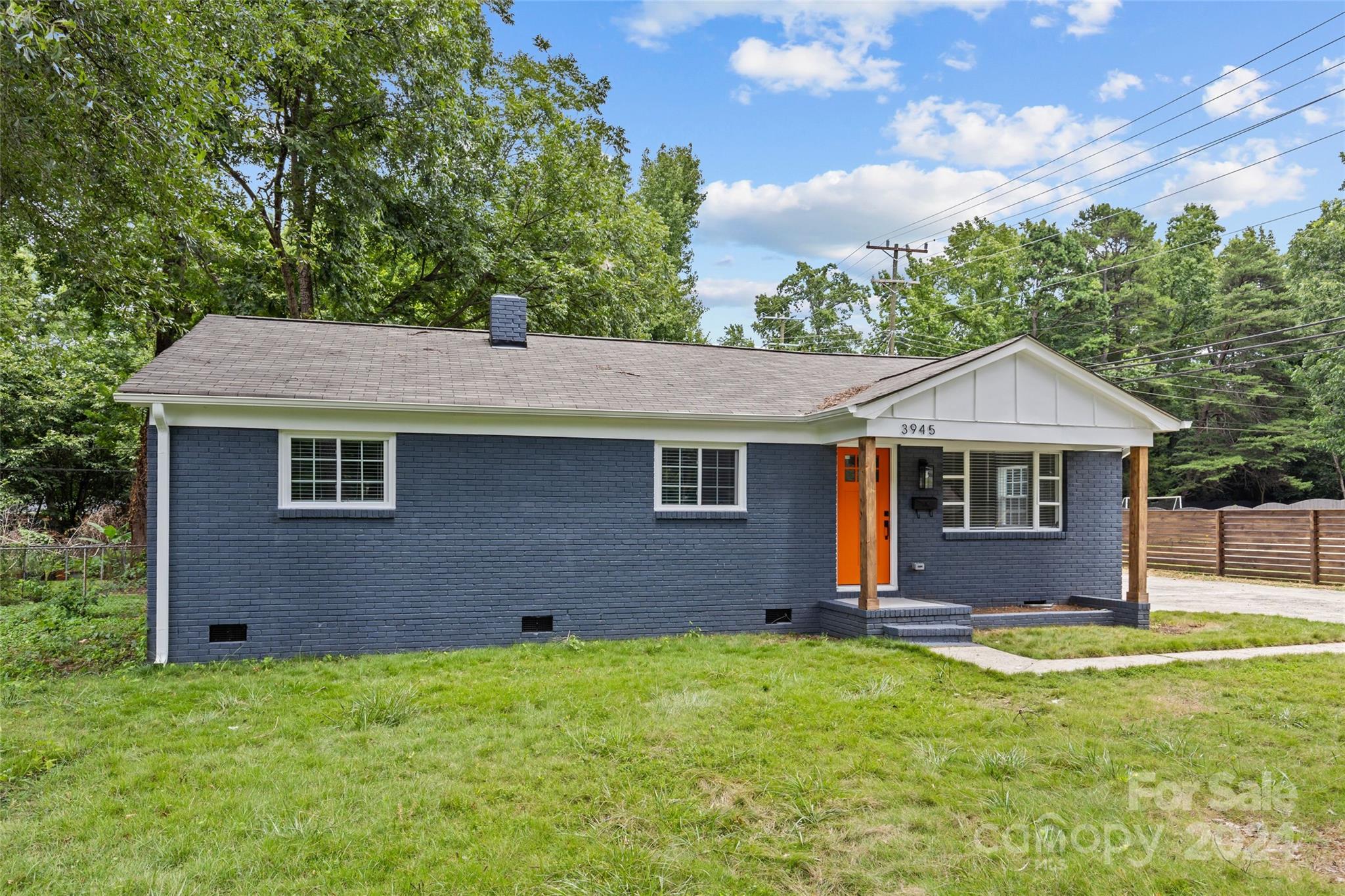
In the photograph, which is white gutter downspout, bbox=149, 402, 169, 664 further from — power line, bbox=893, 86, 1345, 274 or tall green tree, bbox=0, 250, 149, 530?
power line, bbox=893, 86, 1345, 274

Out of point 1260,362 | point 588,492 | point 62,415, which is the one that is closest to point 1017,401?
point 588,492

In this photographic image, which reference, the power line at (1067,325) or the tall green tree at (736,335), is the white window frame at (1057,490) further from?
the tall green tree at (736,335)

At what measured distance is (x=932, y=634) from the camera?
8.90 m

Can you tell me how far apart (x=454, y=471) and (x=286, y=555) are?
6.22 ft

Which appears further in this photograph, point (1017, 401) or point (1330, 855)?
point (1017, 401)

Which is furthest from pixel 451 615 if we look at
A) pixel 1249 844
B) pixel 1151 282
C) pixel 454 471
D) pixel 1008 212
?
pixel 1151 282

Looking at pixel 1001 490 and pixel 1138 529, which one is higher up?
pixel 1001 490

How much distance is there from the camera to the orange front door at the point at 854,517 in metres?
10.5

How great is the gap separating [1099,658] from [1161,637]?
1.53 metres

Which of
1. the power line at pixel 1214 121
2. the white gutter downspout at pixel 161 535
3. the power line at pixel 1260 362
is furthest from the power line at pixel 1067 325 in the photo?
the white gutter downspout at pixel 161 535

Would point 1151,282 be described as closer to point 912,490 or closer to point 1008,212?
point 1008,212

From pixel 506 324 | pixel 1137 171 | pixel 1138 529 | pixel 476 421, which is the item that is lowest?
pixel 1138 529

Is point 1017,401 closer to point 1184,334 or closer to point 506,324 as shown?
point 506,324

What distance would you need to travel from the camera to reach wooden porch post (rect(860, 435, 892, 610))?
30.0 feet
